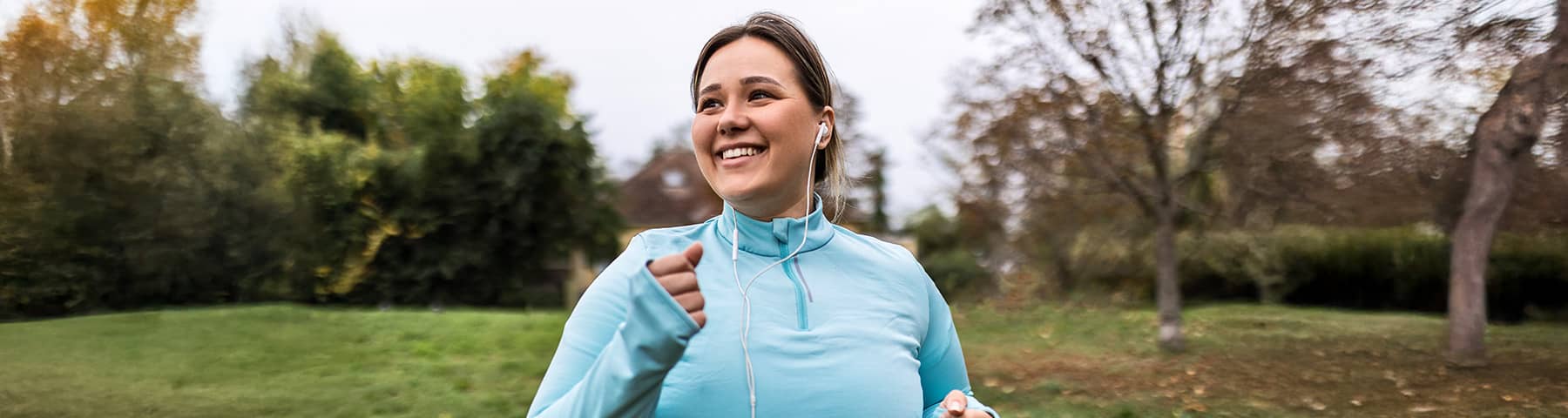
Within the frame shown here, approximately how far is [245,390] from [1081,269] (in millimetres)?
16941

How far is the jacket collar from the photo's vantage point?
1538mm

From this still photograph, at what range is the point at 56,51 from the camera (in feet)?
33.0

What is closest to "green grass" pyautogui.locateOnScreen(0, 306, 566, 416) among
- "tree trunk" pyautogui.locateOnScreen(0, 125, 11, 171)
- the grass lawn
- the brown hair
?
the grass lawn

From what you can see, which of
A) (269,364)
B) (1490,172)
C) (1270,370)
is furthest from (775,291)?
(269,364)

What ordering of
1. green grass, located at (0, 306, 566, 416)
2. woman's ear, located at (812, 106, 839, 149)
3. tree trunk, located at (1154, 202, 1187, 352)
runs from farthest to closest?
tree trunk, located at (1154, 202, 1187, 352) < green grass, located at (0, 306, 566, 416) < woman's ear, located at (812, 106, 839, 149)

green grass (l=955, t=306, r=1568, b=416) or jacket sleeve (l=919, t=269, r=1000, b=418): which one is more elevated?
jacket sleeve (l=919, t=269, r=1000, b=418)

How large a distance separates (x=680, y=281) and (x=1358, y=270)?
20806 millimetres

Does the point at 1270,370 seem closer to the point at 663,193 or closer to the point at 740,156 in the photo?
the point at 740,156

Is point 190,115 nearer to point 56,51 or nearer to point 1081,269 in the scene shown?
point 56,51

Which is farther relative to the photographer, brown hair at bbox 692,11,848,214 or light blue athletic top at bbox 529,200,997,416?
brown hair at bbox 692,11,848,214

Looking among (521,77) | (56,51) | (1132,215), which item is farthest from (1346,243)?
(56,51)

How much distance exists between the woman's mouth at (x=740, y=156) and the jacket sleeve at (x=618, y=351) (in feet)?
0.78

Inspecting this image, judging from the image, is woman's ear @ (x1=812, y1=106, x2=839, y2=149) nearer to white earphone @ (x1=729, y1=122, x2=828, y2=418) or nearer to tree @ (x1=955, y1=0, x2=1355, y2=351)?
white earphone @ (x1=729, y1=122, x2=828, y2=418)

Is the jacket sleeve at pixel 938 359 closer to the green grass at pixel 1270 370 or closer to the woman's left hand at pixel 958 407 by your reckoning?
the woman's left hand at pixel 958 407
